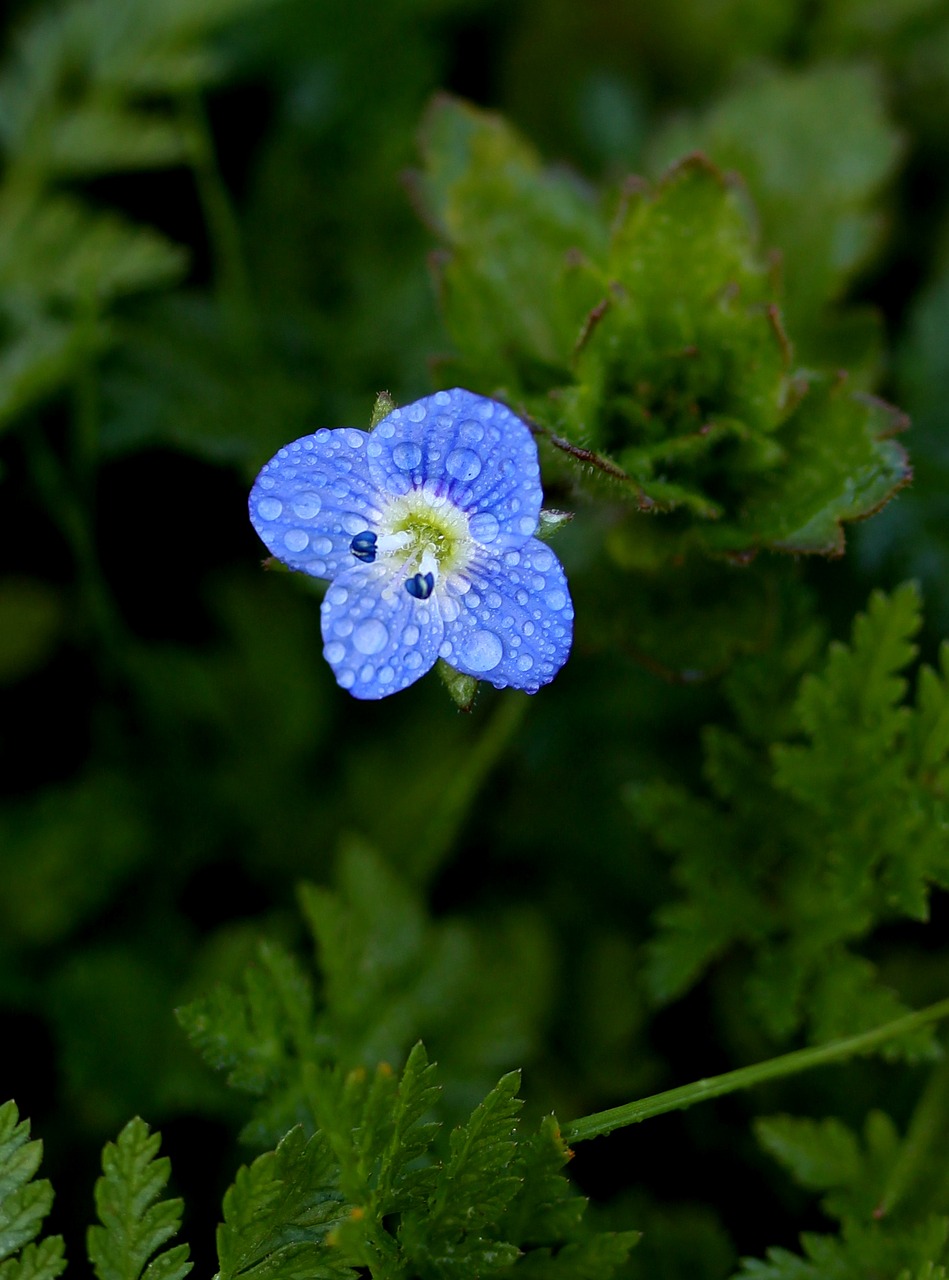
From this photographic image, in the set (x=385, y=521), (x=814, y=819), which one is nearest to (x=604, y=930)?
(x=814, y=819)

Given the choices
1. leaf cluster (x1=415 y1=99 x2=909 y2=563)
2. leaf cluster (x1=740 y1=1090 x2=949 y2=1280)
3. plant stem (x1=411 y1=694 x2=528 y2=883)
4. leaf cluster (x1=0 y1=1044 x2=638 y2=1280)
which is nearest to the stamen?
leaf cluster (x1=415 y1=99 x2=909 y2=563)

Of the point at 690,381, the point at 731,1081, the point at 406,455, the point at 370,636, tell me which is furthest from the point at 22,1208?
the point at 690,381

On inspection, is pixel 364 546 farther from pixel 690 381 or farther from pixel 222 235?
pixel 222 235

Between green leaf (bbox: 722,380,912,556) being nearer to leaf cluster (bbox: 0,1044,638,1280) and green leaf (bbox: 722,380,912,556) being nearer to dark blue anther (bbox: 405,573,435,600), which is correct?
dark blue anther (bbox: 405,573,435,600)

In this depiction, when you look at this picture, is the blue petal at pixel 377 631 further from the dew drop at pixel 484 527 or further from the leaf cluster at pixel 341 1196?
the leaf cluster at pixel 341 1196

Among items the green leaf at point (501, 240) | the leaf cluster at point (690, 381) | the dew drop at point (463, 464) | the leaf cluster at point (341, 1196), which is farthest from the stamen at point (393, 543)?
the leaf cluster at point (341, 1196)

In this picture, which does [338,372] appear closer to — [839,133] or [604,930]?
[839,133]
